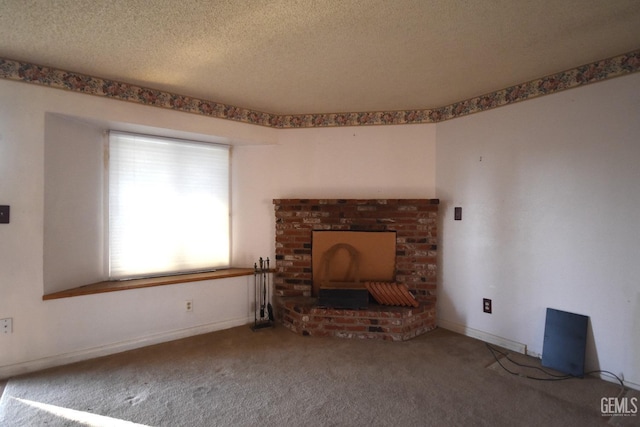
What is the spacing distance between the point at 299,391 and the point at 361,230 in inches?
68.6

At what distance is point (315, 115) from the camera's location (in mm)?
3426

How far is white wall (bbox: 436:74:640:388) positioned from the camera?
7.01ft

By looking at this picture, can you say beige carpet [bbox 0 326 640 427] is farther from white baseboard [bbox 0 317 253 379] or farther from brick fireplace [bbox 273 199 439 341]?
brick fireplace [bbox 273 199 439 341]

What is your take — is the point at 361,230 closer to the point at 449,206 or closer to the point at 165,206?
the point at 449,206

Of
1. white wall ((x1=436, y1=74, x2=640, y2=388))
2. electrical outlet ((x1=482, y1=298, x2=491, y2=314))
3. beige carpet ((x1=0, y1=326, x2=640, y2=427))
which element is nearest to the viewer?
beige carpet ((x1=0, y1=326, x2=640, y2=427))

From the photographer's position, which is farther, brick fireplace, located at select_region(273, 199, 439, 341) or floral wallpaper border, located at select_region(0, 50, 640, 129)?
brick fireplace, located at select_region(273, 199, 439, 341)

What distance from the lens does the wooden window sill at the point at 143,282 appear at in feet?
7.98

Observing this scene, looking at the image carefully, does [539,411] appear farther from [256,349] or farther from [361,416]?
[256,349]

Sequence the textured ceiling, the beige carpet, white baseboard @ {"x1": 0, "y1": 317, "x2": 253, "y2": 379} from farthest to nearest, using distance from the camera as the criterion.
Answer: white baseboard @ {"x1": 0, "y1": 317, "x2": 253, "y2": 379} → the beige carpet → the textured ceiling

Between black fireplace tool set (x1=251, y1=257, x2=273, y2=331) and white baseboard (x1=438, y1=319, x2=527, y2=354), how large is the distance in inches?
74.1

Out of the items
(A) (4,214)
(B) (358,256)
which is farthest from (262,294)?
(A) (4,214)

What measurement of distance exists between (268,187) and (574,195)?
286 cm

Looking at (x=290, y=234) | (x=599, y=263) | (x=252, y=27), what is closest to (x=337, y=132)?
(x=290, y=234)

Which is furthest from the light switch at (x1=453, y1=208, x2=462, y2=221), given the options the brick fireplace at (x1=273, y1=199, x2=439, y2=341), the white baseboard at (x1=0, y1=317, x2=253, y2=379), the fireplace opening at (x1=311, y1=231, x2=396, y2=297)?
the white baseboard at (x1=0, y1=317, x2=253, y2=379)
